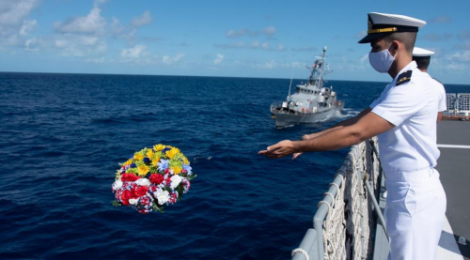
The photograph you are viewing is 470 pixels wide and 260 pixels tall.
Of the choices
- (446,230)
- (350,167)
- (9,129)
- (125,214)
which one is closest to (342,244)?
(350,167)

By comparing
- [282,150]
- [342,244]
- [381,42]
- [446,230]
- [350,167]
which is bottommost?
[446,230]

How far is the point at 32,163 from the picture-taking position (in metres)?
21.1

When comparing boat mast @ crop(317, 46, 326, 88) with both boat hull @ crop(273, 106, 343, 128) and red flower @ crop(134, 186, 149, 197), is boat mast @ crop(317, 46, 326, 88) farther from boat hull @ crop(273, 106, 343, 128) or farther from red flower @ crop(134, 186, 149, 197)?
red flower @ crop(134, 186, 149, 197)

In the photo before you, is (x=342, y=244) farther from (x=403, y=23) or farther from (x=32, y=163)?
(x=32, y=163)

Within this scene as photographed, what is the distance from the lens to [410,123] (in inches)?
89.5

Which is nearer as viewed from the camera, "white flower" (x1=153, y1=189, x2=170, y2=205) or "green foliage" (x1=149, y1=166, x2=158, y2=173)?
"white flower" (x1=153, y1=189, x2=170, y2=205)

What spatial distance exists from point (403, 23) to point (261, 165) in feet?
68.6

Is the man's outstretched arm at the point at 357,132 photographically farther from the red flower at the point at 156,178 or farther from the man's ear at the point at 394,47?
the red flower at the point at 156,178

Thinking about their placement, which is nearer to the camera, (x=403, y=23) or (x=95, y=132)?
(x=403, y=23)

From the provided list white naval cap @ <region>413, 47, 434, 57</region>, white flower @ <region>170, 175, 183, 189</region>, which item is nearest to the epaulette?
white naval cap @ <region>413, 47, 434, 57</region>

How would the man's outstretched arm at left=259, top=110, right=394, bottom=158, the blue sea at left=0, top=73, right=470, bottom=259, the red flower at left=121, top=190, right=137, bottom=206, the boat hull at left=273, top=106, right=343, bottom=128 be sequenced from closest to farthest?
the man's outstretched arm at left=259, top=110, right=394, bottom=158 → the red flower at left=121, top=190, right=137, bottom=206 → the blue sea at left=0, top=73, right=470, bottom=259 → the boat hull at left=273, top=106, right=343, bottom=128

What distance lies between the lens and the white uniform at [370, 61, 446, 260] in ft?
7.43

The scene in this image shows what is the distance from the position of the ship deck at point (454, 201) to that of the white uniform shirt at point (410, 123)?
1.87 m

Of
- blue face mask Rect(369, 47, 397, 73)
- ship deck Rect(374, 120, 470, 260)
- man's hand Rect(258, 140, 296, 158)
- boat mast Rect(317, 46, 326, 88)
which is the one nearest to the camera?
man's hand Rect(258, 140, 296, 158)
